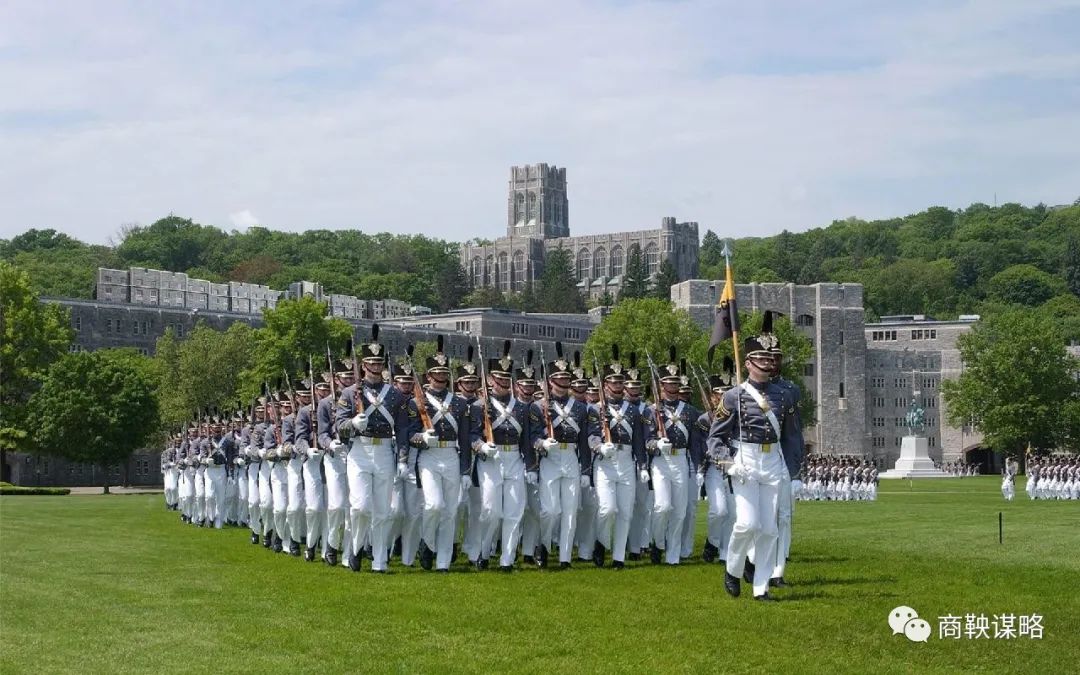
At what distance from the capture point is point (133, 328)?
12506 cm

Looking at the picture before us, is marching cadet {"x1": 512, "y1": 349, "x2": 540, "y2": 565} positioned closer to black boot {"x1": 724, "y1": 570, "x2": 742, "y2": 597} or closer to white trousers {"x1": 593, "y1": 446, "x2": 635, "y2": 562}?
white trousers {"x1": 593, "y1": 446, "x2": 635, "y2": 562}

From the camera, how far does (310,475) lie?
25828mm

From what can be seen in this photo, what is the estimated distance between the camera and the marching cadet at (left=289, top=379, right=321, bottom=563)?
25.2 metres

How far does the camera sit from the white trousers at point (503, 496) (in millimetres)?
21953

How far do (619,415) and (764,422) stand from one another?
18.3 feet

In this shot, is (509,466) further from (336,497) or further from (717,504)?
(717,504)

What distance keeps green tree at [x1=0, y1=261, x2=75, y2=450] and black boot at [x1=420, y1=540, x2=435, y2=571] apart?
6077 cm

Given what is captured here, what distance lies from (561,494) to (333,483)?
10.6 feet

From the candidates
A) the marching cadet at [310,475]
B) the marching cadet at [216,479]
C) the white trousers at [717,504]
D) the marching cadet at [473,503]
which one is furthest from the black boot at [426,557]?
the marching cadet at [216,479]

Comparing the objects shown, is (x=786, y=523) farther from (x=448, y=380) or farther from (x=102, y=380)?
(x=102, y=380)

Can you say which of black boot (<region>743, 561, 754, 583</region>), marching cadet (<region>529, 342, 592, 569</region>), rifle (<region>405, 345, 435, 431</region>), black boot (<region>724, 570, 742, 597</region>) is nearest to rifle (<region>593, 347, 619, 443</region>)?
marching cadet (<region>529, 342, 592, 569</region>)

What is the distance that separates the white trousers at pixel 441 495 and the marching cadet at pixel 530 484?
113 cm

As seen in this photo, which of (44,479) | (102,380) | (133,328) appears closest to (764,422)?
→ (102,380)

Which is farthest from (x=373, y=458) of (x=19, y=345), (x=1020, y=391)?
(x=1020, y=391)
